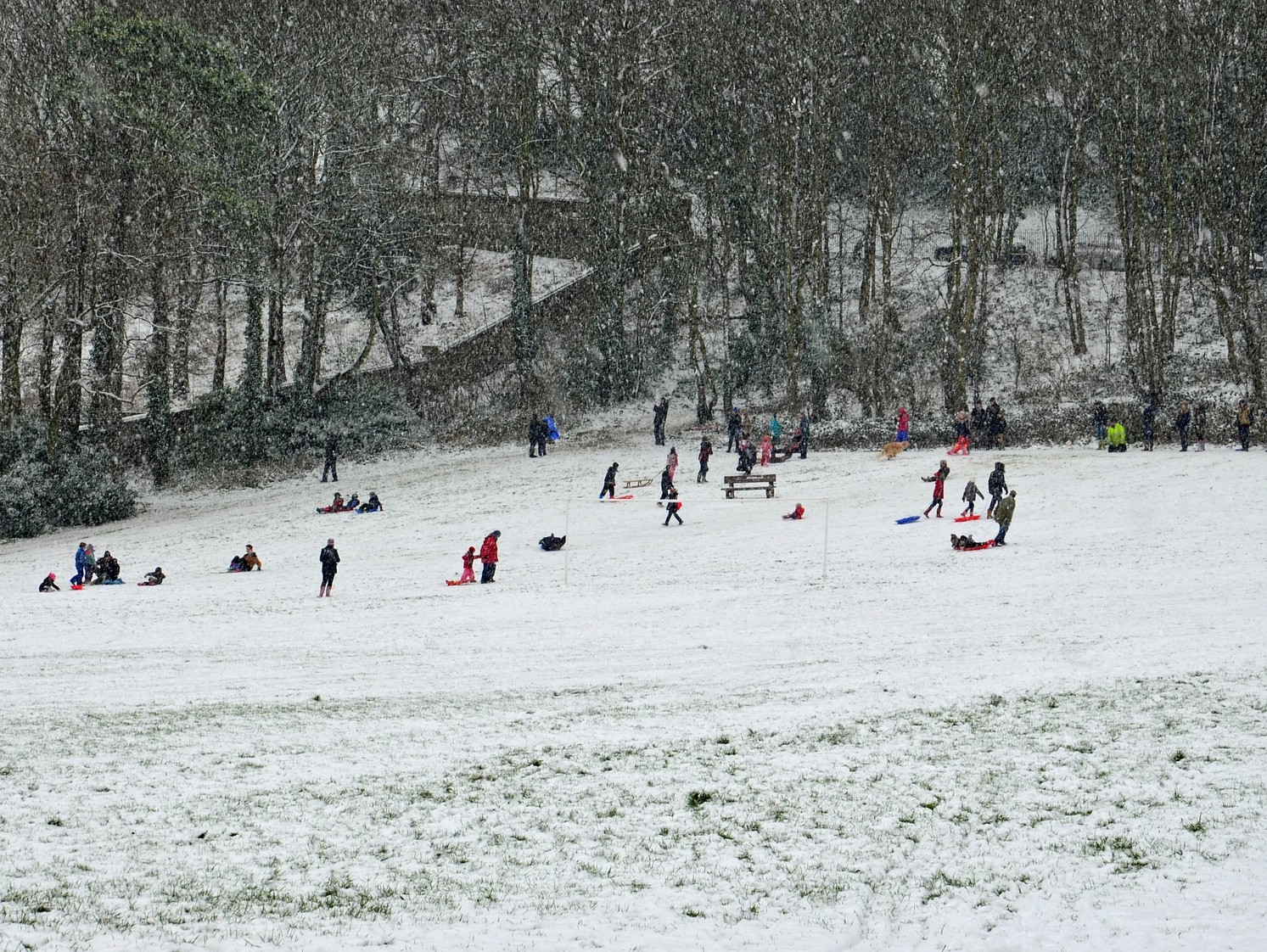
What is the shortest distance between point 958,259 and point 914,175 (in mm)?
23040

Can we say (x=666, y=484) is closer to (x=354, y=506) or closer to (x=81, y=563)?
(x=354, y=506)

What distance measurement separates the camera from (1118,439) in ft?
111

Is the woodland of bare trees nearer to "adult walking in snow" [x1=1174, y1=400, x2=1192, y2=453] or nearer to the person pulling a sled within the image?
"adult walking in snow" [x1=1174, y1=400, x2=1192, y2=453]

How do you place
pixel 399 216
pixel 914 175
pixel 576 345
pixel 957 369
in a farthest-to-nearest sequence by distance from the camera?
1. pixel 914 175
2. pixel 576 345
3. pixel 399 216
4. pixel 957 369

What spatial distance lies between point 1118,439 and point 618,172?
23807mm

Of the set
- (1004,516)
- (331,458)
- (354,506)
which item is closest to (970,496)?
(1004,516)

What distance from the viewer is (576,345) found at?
50.8 metres

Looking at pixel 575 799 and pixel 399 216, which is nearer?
pixel 575 799

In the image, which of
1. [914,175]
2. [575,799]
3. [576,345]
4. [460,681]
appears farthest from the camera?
[914,175]

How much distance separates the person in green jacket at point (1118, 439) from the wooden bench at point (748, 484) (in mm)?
10030

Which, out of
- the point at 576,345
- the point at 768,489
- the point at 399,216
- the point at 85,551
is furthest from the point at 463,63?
the point at 85,551

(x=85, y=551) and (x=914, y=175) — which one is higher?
(x=914, y=175)

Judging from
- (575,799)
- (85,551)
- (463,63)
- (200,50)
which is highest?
(463,63)

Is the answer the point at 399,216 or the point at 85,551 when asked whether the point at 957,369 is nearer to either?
the point at 399,216
